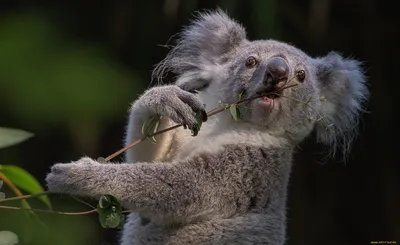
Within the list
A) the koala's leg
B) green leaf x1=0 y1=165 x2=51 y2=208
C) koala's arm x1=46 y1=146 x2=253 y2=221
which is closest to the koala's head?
koala's arm x1=46 y1=146 x2=253 y2=221

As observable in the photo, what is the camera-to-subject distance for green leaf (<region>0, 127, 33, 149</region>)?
6.86 ft

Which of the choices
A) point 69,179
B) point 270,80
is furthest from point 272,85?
point 69,179

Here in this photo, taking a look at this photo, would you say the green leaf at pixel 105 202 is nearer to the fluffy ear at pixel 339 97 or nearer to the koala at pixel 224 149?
the koala at pixel 224 149

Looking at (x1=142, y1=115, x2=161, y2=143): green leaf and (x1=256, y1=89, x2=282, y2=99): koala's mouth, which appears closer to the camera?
(x1=142, y1=115, x2=161, y2=143): green leaf

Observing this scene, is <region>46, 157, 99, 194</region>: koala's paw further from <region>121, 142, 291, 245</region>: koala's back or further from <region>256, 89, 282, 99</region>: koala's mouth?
<region>256, 89, 282, 99</region>: koala's mouth

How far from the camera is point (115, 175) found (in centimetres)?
257

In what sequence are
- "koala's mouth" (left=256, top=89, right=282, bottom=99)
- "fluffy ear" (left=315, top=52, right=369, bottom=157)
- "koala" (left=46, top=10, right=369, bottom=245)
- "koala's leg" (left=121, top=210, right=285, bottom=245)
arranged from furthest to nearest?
"fluffy ear" (left=315, top=52, right=369, bottom=157)
"koala's mouth" (left=256, top=89, right=282, bottom=99)
"koala's leg" (left=121, top=210, right=285, bottom=245)
"koala" (left=46, top=10, right=369, bottom=245)

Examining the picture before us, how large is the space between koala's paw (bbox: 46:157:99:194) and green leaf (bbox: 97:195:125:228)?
1.31ft

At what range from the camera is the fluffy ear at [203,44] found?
3.32 metres

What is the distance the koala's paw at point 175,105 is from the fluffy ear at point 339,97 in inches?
31.8

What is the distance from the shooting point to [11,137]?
2125mm

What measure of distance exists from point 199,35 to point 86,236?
1.16 meters

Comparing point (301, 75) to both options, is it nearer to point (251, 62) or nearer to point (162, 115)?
point (251, 62)

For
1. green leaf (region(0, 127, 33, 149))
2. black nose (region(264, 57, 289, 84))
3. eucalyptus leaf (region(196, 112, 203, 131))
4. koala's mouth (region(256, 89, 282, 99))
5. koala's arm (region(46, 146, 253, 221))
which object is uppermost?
black nose (region(264, 57, 289, 84))
